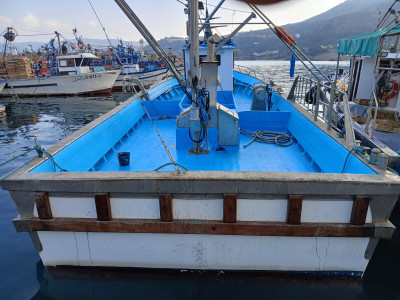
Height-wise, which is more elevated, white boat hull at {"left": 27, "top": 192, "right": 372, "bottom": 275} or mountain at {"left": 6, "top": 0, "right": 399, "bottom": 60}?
mountain at {"left": 6, "top": 0, "right": 399, "bottom": 60}

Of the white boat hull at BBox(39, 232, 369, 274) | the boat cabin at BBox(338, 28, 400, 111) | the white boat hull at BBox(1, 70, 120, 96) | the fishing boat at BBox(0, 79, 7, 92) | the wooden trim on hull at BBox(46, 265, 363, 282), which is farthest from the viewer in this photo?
the white boat hull at BBox(1, 70, 120, 96)

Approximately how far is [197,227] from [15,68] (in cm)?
3298

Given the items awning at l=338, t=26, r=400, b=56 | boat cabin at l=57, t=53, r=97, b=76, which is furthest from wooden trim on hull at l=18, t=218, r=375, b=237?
boat cabin at l=57, t=53, r=97, b=76

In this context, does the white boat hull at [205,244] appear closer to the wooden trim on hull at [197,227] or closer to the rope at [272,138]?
the wooden trim on hull at [197,227]

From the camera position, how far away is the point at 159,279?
11.2 feet

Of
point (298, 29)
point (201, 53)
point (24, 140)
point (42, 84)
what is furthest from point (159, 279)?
point (298, 29)

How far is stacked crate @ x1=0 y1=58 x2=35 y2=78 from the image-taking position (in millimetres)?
27681

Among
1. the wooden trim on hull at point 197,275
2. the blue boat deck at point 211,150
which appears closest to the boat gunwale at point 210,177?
the blue boat deck at point 211,150

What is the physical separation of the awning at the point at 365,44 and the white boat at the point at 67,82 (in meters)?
23.4

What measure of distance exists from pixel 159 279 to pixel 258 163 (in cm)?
286

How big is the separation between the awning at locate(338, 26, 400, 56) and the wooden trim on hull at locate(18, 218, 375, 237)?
6.68m

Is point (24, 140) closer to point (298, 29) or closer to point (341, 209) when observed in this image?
point (341, 209)

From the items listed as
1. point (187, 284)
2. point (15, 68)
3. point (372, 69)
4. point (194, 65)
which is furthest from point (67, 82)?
point (187, 284)

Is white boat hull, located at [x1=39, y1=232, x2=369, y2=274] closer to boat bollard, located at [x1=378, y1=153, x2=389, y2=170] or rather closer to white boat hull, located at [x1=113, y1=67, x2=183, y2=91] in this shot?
boat bollard, located at [x1=378, y1=153, x2=389, y2=170]
